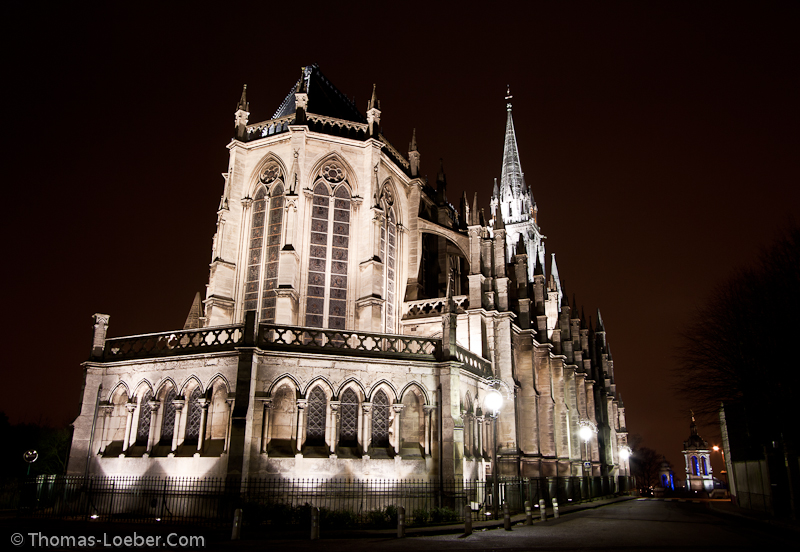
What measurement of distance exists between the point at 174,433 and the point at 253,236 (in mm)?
11840

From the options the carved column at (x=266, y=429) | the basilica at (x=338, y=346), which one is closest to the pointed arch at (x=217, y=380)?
the basilica at (x=338, y=346)

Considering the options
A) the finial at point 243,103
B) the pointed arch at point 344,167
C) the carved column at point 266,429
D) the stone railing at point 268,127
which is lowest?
the carved column at point 266,429

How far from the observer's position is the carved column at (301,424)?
20.2 meters

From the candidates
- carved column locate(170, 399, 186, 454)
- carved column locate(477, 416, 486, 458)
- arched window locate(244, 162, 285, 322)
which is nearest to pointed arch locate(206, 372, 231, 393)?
carved column locate(170, 399, 186, 454)

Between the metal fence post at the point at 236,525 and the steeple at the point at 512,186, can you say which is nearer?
the metal fence post at the point at 236,525

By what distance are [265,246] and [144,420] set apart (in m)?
10.5

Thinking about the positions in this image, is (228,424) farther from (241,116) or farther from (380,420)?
(241,116)

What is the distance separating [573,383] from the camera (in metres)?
44.8

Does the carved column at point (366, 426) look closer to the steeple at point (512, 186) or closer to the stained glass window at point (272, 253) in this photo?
the stained glass window at point (272, 253)

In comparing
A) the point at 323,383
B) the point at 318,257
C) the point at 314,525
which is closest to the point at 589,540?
the point at 314,525

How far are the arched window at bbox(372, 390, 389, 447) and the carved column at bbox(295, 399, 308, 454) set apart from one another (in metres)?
2.51

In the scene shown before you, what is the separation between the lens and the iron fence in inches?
716

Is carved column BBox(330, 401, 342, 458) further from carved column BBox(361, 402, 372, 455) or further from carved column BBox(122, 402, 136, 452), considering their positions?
carved column BBox(122, 402, 136, 452)

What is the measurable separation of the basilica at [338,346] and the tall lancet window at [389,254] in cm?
10
